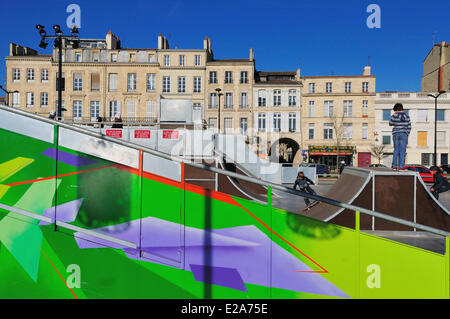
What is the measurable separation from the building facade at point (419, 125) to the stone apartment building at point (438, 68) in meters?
6.11

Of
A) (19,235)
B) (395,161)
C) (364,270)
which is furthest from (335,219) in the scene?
(19,235)

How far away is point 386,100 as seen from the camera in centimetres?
3991

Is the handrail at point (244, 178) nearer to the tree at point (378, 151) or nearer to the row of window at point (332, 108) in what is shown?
the tree at point (378, 151)

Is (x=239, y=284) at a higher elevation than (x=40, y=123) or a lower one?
lower

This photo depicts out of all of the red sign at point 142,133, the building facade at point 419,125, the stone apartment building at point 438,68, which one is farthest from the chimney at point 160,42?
the stone apartment building at point 438,68

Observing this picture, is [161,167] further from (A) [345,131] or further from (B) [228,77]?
(A) [345,131]

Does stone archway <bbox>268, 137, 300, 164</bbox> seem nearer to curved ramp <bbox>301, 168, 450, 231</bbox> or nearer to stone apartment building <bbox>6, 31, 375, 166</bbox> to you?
stone apartment building <bbox>6, 31, 375, 166</bbox>

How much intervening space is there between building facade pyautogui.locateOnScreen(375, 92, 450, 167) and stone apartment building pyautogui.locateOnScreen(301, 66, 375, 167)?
1.27 m

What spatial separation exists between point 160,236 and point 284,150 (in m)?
37.7

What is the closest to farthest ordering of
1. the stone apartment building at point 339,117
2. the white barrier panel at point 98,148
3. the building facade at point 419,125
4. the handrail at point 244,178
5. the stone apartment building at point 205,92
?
the handrail at point 244,178 → the white barrier panel at point 98,148 → the stone apartment building at point 205,92 → the building facade at point 419,125 → the stone apartment building at point 339,117

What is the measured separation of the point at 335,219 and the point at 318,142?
34.4m

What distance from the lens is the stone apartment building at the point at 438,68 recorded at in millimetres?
43875

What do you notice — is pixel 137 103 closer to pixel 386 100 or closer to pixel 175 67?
pixel 175 67
